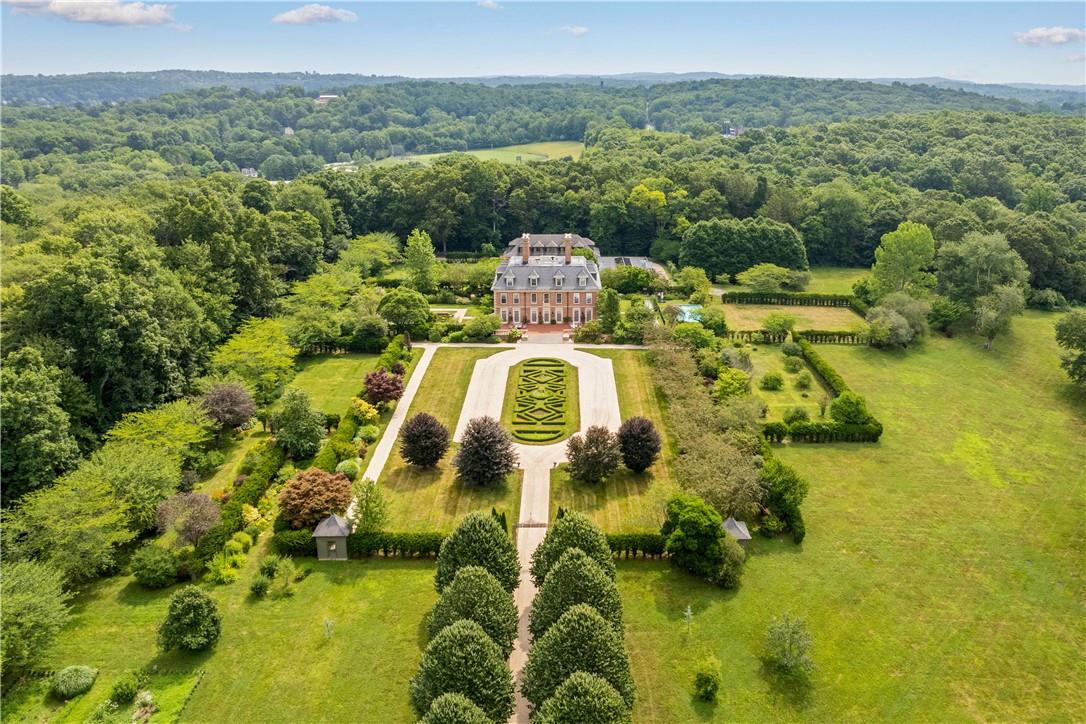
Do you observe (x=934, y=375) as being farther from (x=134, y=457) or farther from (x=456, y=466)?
(x=134, y=457)

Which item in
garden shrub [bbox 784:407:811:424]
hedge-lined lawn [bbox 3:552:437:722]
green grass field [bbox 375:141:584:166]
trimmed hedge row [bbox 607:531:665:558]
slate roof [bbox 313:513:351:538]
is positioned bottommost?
hedge-lined lawn [bbox 3:552:437:722]

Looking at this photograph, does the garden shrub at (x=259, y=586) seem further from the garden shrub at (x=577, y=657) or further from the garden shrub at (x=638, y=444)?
the garden shrub at (x=638, y=444)

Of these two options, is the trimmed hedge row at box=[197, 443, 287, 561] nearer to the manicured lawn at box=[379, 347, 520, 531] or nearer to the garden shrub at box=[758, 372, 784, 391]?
the manicured lawn at box=[379, 347, 520, 531]

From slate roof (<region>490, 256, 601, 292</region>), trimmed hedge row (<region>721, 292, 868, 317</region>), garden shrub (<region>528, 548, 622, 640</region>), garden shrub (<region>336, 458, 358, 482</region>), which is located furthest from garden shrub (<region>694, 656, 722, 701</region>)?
trimmed hedge row (<region>721, 292, 868, 317</region>)

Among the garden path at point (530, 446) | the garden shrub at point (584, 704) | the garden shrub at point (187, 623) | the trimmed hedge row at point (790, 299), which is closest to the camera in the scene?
the garden shrub at point (584, 704)

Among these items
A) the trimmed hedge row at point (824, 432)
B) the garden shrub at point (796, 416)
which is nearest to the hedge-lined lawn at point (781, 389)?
the garden shrub at point (796, 416)

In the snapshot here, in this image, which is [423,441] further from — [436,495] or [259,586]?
[259,586]

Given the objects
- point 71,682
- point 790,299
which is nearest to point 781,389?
point 790,299
